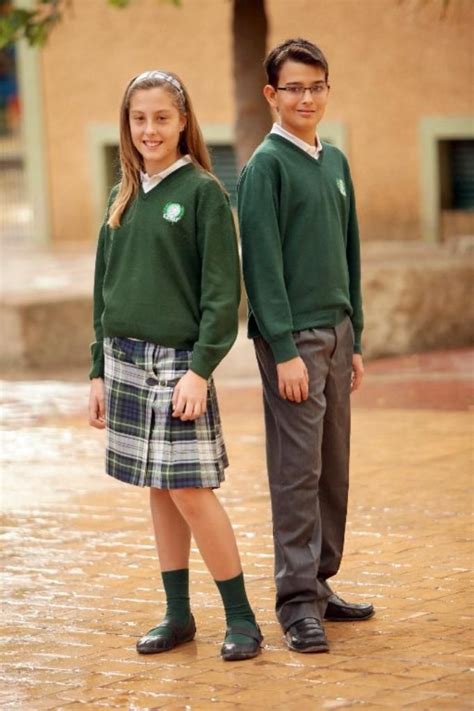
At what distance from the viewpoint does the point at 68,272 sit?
15.8m

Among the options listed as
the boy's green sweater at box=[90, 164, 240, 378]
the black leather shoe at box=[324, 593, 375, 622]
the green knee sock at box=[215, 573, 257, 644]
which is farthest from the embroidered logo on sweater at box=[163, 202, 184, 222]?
the black leather shoe at box=[324, 593, 375, 622]

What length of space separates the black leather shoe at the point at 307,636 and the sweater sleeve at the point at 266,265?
32.4 inches

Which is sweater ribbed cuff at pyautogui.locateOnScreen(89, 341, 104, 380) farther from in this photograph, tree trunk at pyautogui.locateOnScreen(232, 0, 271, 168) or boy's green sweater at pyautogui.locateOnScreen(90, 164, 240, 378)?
tree trunk at pyautogui.locateOnScreen(232, 0, 271, 168)

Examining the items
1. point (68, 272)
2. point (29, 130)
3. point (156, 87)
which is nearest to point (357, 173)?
point (68, 272)

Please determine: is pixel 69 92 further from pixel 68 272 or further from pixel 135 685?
pixel 135 685

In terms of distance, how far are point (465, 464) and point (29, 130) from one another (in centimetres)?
1152

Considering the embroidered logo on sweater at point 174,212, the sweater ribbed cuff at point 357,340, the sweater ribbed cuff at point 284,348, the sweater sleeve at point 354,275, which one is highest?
the embroidered logo on sweater at point 174,212

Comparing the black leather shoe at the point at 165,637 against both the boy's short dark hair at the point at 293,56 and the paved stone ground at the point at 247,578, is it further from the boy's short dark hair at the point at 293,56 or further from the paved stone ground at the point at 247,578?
the boy's short dark hair at the point at 293,56

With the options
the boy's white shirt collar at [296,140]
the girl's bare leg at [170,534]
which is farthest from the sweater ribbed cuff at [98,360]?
the boy's white shirt collar at [296,140]

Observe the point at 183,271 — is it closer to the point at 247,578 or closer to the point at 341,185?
the point at 341,185

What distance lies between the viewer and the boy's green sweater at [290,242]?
16.8ft

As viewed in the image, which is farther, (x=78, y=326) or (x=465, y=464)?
(x=78, y=326)

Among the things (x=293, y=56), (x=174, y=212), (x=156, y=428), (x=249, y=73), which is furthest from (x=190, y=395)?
(x=249, y=73)

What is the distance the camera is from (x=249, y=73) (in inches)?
485
